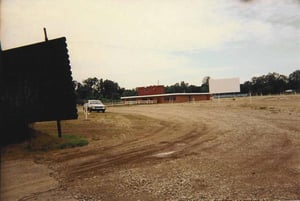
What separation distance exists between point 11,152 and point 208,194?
401 inches

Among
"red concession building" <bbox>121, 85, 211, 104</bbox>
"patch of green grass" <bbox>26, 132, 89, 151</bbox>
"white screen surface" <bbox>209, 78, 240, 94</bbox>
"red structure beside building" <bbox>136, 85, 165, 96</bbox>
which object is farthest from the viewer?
"red structure beside building" <bbox>136, 85, 165, 96</bbox>

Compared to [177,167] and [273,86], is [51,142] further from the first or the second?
[273,86]

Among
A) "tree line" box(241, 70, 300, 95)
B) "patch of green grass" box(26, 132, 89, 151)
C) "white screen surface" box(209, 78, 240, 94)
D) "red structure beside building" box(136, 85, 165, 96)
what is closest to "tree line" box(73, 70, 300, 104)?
"tree line" box(241, 70, 300, 95)

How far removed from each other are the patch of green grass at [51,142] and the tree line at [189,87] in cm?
8705

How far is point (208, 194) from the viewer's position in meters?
7.97

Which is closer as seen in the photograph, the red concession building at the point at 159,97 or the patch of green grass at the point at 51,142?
the patch of green grass at the point at 51,142

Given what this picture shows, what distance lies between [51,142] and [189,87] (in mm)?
127285

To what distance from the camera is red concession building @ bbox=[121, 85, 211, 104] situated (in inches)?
3127

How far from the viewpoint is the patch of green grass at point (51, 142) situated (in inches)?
617

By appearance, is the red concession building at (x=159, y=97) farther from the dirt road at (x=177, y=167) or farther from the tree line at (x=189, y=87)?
the dirt road at (x=177, y=167)

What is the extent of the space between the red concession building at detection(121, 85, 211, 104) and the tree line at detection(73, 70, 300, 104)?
78.2ft

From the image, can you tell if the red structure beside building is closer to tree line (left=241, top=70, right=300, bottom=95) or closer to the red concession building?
the red concession building

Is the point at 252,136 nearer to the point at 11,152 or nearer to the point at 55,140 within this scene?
the point at 55,140

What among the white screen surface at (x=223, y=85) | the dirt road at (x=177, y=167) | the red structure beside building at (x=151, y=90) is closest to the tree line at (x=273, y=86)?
the red structure beside building at (x=151, y=90)
